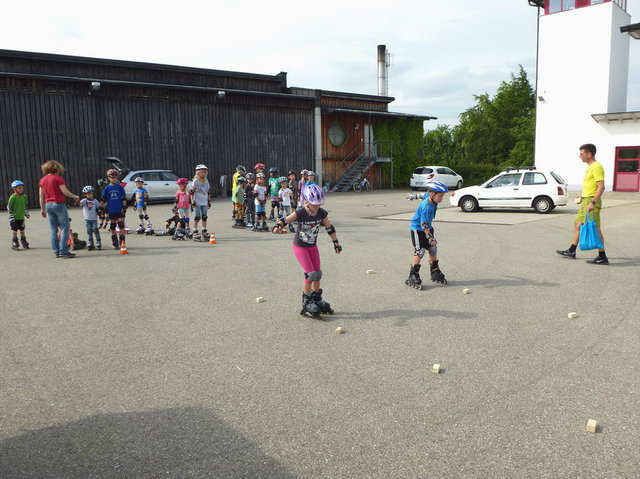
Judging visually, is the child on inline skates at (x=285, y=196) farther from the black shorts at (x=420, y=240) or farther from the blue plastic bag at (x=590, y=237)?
the blue plastic bag at (x=590, y=237)

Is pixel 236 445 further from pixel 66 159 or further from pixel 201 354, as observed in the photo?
pixel 66 159

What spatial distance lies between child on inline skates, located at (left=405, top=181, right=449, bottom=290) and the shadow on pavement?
4363 millimetres

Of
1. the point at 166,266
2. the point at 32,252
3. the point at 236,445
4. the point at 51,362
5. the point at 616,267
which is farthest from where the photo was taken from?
the point at 32,252

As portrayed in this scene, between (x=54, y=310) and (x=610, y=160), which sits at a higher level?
(x=610, y=160)

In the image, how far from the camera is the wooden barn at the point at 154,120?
23.1 metres

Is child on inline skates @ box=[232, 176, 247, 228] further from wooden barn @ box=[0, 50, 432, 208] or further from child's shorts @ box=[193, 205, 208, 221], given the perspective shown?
wooden barn @ box=[0, 50, 432, 208]

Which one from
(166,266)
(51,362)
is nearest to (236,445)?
(51,362)

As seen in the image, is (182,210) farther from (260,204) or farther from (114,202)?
(260,204)

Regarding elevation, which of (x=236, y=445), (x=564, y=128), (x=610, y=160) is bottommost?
(x=236, y=445)

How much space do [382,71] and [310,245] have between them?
4345cm

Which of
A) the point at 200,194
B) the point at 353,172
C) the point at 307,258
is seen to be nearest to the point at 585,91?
the point at 353,172

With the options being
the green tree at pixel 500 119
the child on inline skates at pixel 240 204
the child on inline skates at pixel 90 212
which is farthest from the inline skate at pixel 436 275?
the green tree at pixel 500 119

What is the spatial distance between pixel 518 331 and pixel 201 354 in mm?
3260

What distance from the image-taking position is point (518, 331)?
5.34 metres
